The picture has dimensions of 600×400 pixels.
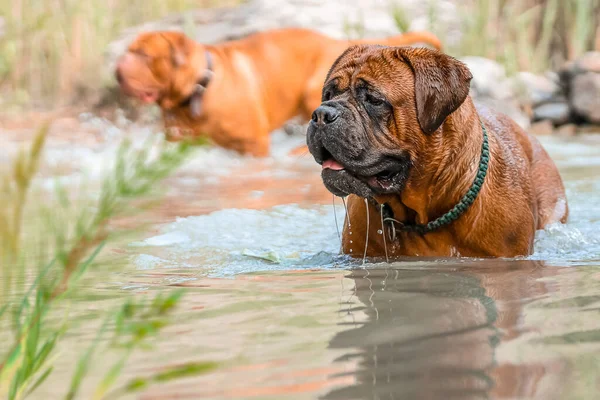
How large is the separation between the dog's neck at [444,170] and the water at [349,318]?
0.29 meters

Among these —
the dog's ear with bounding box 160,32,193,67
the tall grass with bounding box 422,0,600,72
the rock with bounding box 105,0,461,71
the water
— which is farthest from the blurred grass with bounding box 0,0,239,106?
the water

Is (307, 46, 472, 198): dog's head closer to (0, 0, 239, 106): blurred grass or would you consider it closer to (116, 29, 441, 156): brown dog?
(116, 29, 441, 156): brown dog

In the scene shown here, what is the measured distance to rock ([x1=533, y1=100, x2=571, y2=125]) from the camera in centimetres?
1236

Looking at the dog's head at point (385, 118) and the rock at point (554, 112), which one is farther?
the rock at point (554, 112)

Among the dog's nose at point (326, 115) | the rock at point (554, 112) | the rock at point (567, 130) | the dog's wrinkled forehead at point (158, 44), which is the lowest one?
the rock at point (567, 130)

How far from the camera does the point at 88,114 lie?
43.1ft

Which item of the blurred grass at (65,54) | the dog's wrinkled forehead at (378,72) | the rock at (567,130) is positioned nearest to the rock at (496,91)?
the rock at (567,130)

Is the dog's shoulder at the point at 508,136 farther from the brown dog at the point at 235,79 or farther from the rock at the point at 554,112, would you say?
the rock at the point at 554,112

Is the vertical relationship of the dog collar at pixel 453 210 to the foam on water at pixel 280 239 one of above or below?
above

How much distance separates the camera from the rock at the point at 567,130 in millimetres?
11906

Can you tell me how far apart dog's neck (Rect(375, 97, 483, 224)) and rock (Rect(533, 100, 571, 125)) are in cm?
882

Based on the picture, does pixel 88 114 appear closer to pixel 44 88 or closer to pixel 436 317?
pixel 44 88

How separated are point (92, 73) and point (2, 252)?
41.0 feet

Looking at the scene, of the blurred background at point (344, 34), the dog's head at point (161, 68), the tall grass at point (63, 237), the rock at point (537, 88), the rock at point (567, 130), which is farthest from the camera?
the blurred background at point (344, 34)
